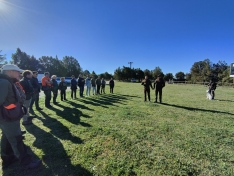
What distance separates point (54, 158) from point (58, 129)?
172 cm

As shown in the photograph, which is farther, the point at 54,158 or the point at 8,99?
the point at 54,158

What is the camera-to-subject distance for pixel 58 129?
4.61 m

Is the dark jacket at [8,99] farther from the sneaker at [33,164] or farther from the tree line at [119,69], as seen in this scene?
the tree line at [119,69]

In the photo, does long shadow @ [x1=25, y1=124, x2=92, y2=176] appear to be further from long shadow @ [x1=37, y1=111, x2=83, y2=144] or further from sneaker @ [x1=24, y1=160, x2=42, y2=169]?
long shadow @ [x1=37, y1=111, x2=83, y2=144]

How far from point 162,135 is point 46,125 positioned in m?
4.06

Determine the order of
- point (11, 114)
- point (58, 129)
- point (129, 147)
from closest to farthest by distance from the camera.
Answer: point (11, 114)
point (129, 147)
point (58, 129)

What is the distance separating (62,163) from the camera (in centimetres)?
285

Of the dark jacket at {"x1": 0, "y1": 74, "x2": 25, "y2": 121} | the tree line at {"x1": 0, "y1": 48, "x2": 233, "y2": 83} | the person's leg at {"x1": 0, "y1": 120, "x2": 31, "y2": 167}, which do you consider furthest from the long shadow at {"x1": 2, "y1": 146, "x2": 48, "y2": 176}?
the tree line at {"x1": 0, "y1": 48, "x2": 233, "y2": 83}

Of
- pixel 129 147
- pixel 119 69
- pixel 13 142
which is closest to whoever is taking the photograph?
pixel 13 142

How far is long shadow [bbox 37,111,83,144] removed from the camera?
395 centimetres

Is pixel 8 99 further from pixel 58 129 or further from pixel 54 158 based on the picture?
pixel 58 129

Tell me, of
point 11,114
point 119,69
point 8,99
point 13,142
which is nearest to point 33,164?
point 13,142

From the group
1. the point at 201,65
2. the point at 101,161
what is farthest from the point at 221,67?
the point at 101,161

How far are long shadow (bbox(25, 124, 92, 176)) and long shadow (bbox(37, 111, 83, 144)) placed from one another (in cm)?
22
